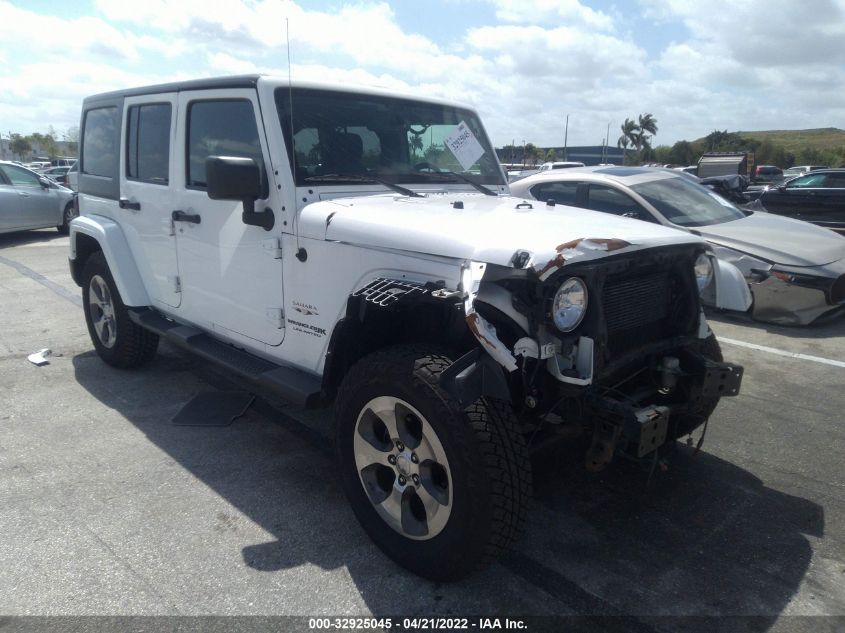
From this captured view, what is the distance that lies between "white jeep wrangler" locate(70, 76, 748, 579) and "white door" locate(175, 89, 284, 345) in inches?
0.5

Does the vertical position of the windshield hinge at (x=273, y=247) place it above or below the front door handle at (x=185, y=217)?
below

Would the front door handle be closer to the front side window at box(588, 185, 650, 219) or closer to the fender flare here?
the fender flare

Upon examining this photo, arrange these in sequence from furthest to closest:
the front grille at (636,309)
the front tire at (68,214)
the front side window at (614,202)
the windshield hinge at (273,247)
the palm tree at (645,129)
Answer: the palm tree at (645,129) < the front tire at (68,214) < the front side window at (614,202) < the windshield hinge at (273,247) < the front grille at (636,309)

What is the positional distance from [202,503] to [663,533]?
234 cm

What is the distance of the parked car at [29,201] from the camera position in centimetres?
1230

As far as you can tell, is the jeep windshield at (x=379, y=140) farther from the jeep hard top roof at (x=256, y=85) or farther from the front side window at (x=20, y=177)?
the front side window at (x=20, y=177)

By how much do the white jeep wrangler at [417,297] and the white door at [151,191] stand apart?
28 millimetres

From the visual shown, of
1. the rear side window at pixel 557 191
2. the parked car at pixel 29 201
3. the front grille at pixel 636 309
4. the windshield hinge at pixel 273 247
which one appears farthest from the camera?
the parked car at pixel 29 201

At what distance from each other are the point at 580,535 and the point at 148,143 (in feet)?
12.6

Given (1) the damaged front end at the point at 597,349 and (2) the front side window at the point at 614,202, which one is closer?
(1) the damaged front end at the point at 597,349

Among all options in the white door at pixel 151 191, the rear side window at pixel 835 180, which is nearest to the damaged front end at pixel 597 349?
the white door at pixel 151 191

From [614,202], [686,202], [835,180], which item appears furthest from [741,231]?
[835,180]

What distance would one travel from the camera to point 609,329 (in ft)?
9.05

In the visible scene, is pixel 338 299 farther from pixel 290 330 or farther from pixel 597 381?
pixel 597 381
